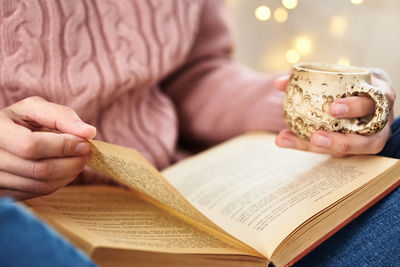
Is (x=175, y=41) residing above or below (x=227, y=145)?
above

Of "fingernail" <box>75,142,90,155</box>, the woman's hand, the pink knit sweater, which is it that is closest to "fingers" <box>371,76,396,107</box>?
the woman's hand

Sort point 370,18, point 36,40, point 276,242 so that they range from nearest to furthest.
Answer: point 276,242 → point 36,40 → point 370,18

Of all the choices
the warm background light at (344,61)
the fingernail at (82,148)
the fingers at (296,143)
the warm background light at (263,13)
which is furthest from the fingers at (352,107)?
the warm background light at (263,13)

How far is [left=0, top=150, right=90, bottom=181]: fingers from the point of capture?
437mm

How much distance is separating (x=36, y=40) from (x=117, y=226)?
0.35 meters

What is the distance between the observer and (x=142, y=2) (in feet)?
2.43

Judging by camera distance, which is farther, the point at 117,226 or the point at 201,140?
the point at 201,140

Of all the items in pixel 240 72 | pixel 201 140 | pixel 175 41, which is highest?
pixel 175 41

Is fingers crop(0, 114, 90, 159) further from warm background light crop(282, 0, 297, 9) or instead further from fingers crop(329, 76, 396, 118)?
warm background light crop(282, 0, 297, 9)

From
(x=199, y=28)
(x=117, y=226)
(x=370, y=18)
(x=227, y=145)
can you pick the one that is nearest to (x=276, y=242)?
(x=117, y=226)

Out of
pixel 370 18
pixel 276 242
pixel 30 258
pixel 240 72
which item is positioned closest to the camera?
pixel 30 258

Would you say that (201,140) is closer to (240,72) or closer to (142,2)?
(240,72)

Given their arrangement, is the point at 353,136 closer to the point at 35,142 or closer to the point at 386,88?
the point at 386,88

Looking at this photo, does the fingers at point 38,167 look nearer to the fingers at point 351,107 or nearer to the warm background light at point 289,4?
the fingers at point 351,107
